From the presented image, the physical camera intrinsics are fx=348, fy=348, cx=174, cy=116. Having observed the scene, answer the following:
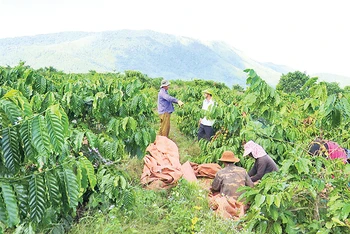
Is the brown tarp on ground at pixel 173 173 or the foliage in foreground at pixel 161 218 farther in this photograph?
the brown tarp on ground at pixel 173 173

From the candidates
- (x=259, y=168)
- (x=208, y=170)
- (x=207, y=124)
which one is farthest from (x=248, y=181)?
(x=207, y=124)

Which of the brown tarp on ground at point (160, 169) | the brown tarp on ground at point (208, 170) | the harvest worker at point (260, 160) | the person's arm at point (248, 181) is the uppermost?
the harvest worker at point (260, 160)

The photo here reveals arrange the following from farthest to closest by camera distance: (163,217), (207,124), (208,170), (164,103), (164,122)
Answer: (164,122) < (164,103) < (207,124) < (208,170) < (163,217)

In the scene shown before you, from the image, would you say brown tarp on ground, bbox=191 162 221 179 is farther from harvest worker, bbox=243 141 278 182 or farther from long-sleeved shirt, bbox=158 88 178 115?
long-sleeved shirt, bbox=158 88 178 115

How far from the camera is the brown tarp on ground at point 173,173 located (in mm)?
4230

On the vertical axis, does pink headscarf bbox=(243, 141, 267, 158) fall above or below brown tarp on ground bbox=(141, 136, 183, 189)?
above

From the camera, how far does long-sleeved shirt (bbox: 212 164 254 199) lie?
4.47m

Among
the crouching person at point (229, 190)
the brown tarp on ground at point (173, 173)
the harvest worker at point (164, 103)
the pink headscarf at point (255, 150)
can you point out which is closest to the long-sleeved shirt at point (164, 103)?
the harvest worker at point (164, 103)

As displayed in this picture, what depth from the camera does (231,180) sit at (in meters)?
4.49

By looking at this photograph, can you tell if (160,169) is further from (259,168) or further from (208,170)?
(259,168)

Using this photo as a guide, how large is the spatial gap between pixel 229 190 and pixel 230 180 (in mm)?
128

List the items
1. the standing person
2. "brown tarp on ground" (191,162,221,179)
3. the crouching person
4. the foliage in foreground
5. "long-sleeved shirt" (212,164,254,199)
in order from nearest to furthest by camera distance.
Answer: the foliage in foreground → the crouching person → "long-sleeved shirt" (212,164,254,199) → "brown tarp on ground" (191,162,221,179) → the standing person

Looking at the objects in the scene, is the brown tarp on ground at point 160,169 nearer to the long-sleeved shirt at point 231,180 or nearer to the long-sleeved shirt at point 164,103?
the long-sleeved shirt at point 231,180

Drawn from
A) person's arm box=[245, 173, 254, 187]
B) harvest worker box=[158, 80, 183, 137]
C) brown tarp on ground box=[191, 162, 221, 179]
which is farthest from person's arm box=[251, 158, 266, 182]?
harvest worker box=[158, 80, 183, 137]
